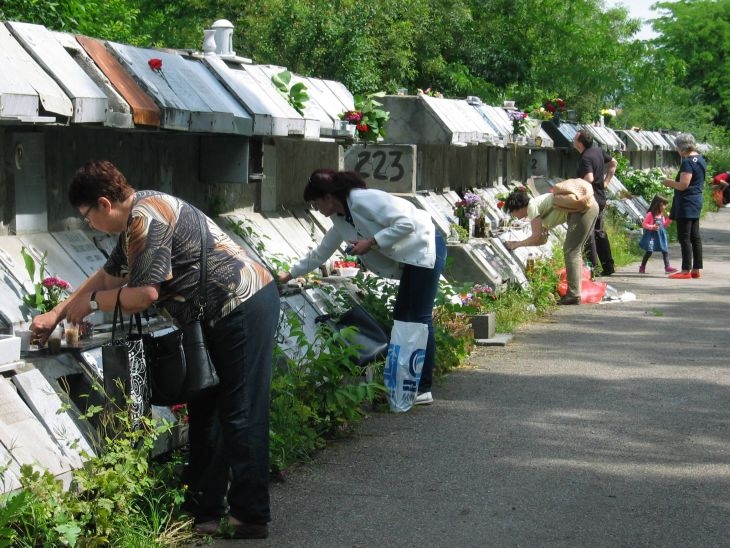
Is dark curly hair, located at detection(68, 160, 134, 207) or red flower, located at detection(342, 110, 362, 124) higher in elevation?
red flower, located at detection(342, 110, 362, 124)

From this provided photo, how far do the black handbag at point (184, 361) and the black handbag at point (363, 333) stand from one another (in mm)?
2637

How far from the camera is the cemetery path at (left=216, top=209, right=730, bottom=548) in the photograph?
216 inches

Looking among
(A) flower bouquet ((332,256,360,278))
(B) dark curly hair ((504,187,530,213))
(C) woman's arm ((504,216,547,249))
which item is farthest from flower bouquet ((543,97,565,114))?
(A) flower bouquet ((332,256,360,278))

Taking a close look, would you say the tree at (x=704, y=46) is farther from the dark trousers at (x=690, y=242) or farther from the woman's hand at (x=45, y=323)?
the woman's hand at (x=45, y=323)

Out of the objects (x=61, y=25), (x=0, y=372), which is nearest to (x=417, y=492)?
(x=0, y=372)

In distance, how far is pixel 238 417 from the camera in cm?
525

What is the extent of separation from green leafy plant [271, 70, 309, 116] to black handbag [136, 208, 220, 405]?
4146 mm

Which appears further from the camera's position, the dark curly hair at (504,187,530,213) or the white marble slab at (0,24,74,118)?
the dark curly hair at (504,187,530,213)

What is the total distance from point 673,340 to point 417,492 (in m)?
5.74

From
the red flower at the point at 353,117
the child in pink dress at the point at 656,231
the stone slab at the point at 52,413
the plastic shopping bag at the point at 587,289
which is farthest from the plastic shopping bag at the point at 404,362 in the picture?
the child in pink dress at the point at 656,231

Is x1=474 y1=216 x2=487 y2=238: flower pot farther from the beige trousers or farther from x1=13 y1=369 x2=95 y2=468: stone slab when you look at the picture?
x1=13 y1=369 x2=95 y2=468: stone slab

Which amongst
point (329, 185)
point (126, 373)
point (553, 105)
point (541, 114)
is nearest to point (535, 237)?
point (329, 185)

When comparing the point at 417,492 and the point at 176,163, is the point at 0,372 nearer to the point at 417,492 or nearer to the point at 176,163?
the point at 417,492

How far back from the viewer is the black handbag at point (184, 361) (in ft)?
16.6
